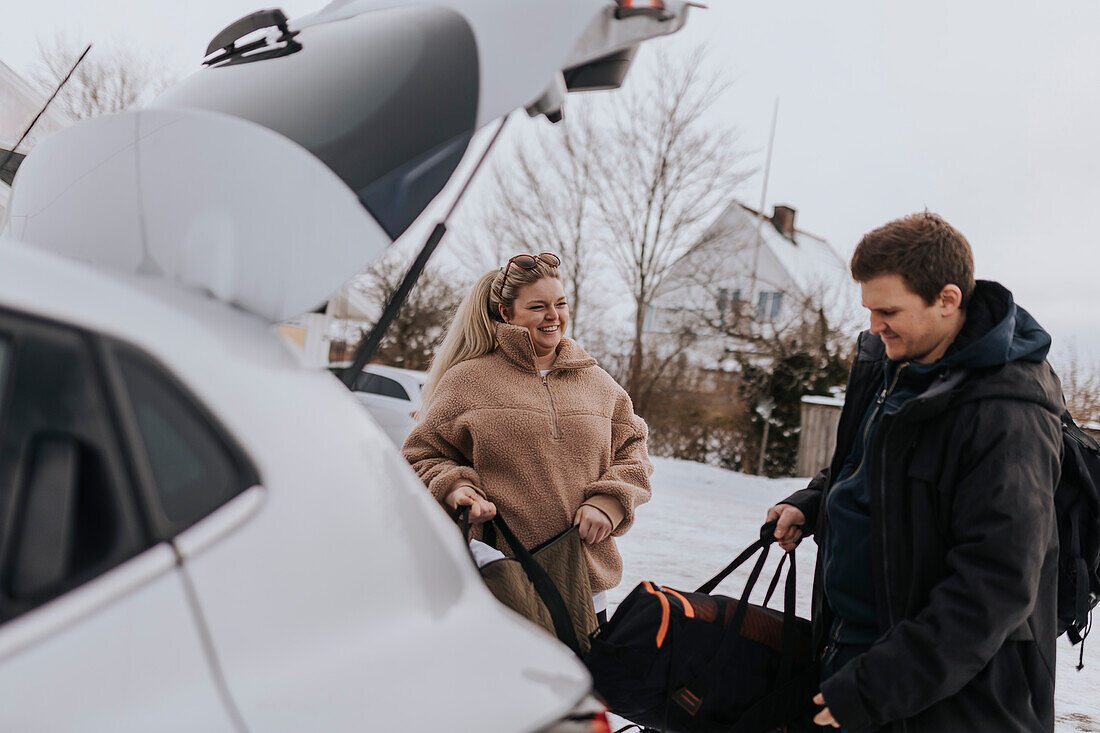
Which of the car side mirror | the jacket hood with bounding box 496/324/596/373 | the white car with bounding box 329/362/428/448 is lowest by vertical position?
the white car with bounding box 329/362/428/448

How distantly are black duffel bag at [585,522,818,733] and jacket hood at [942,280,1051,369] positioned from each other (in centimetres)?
76

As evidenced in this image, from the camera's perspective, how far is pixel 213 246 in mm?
1065

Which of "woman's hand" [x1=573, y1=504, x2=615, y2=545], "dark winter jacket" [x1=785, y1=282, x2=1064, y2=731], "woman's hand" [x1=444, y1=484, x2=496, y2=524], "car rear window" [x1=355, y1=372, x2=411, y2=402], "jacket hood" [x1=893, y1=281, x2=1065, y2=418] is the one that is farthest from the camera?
"car rear window" [x1=355, y1=372, x2=411, y2=402]

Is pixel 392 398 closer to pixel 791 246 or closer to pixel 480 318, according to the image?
pixel 480 318

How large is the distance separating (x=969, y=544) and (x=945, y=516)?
0.10 m

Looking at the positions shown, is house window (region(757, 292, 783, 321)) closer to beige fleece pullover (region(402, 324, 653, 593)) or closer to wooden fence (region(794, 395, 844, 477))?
wooden fence (region(794, 395, 844, 477))

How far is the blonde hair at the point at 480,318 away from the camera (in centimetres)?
258

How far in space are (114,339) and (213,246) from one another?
232 mm

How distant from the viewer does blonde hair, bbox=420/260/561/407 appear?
2584mm

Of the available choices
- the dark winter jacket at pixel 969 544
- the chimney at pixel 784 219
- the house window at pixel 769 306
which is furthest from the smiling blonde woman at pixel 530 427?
the chimney at pixel 784 219

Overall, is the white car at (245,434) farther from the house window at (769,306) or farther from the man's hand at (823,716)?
the house window at (769,306)

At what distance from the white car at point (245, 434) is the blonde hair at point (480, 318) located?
4.24 feet

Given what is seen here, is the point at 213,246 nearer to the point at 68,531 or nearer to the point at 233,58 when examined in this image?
the point at 68,531

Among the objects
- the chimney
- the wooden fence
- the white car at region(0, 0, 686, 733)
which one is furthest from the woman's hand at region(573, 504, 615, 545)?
the chimney
